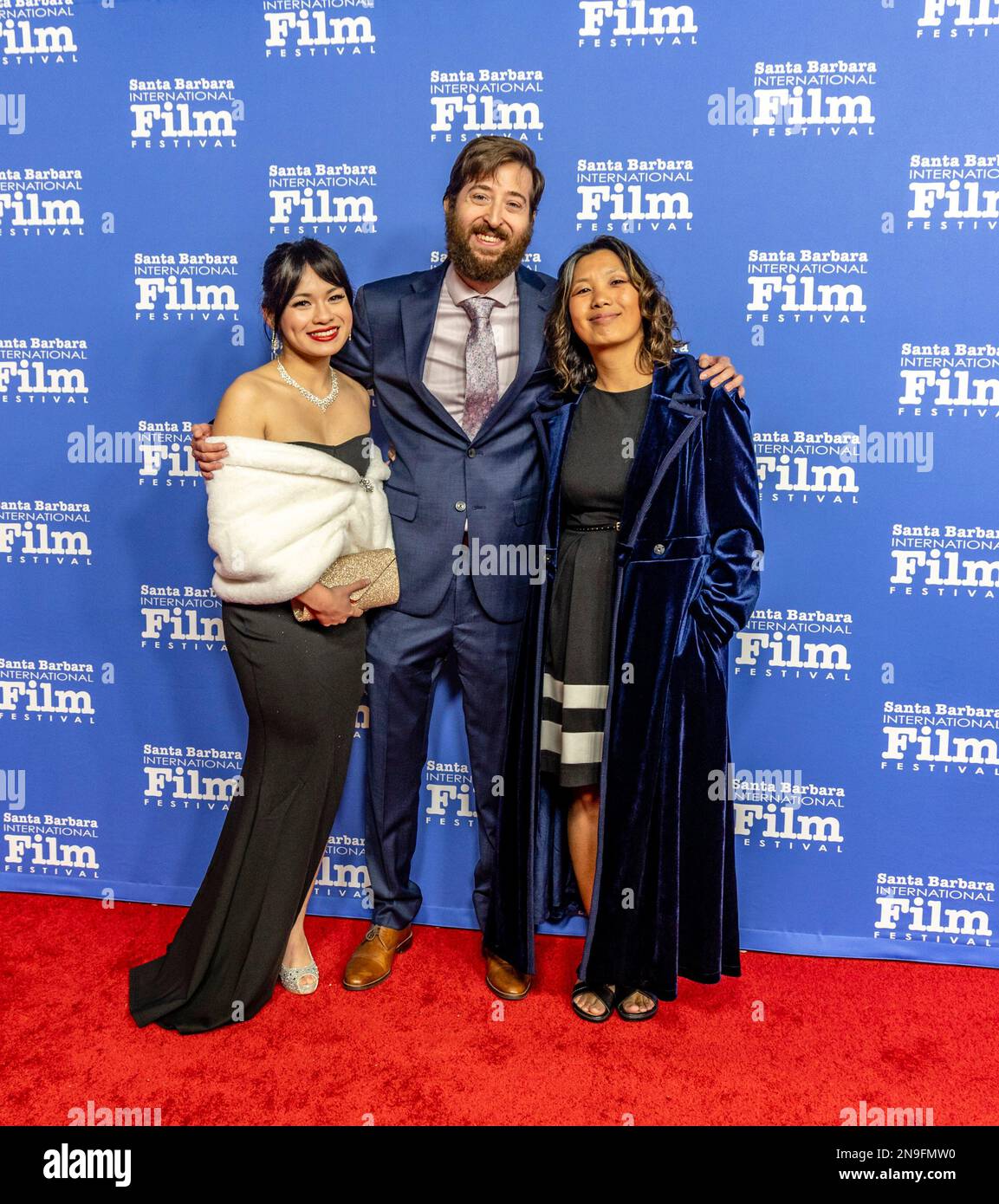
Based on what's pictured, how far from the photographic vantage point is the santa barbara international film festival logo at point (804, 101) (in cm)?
266

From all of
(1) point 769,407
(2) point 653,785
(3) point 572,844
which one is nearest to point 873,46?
(1) point 769,407

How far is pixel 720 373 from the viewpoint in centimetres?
248

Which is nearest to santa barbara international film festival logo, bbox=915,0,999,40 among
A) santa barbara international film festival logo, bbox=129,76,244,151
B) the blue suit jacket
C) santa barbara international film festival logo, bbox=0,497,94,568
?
the blue suit jacket

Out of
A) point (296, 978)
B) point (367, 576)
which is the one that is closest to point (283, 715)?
point (367, 576)

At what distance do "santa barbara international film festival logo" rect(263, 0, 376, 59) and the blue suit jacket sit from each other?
2.50 feet

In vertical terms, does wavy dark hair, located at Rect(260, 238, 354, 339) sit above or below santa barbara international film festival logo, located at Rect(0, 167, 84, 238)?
below

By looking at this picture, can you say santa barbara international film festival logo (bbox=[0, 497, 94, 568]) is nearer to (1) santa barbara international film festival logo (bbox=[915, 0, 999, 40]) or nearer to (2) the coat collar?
(2) the coat collar

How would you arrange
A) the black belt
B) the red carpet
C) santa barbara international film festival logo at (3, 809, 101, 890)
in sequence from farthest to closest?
santa barbara international film festival logo at (3, 809, 101, 890) < the black belt < the red carpet

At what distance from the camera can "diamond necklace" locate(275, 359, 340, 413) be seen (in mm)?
2461

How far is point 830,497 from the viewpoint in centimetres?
284

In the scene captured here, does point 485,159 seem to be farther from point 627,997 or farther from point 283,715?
point 627,997

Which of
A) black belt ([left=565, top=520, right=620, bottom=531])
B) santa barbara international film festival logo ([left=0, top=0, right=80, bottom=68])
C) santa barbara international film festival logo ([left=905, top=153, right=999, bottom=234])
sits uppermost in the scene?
santa barbara international film festival logo ([left=0, top=0, right=80, bottom=68])

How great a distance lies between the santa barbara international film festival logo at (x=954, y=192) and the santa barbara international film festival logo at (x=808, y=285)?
0.66 ft
